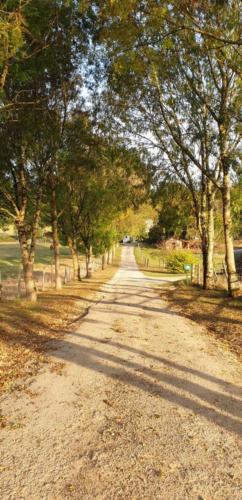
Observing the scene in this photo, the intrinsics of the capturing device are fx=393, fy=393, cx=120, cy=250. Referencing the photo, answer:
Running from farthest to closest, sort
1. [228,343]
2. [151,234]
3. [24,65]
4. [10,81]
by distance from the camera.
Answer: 1. [151,234]
2. [10,81]
3. [24,65]
4. [228,343]

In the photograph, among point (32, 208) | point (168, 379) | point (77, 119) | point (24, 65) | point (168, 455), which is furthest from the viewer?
point (32, 208)

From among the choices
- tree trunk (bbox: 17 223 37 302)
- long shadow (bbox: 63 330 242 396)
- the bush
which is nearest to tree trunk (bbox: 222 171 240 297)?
long shadow (bbox: 63 330 242 396)

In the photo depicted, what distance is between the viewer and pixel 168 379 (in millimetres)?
6957

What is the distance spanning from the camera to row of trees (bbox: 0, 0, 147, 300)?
10.5 metres

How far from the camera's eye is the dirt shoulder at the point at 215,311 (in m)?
10.6

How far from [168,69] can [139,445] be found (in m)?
15.5

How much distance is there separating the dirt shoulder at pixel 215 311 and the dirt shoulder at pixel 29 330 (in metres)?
3.94

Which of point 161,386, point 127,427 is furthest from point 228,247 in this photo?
point 127,427

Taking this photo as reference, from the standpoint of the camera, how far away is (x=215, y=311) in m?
14.2

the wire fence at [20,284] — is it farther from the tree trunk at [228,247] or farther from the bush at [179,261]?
the bush at [179,261]

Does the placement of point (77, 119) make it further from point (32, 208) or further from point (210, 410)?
point (210, 410)

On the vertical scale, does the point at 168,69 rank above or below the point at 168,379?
above

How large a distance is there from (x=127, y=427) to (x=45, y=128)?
12.6m

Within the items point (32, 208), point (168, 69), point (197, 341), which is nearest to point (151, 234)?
point (32, 208)
